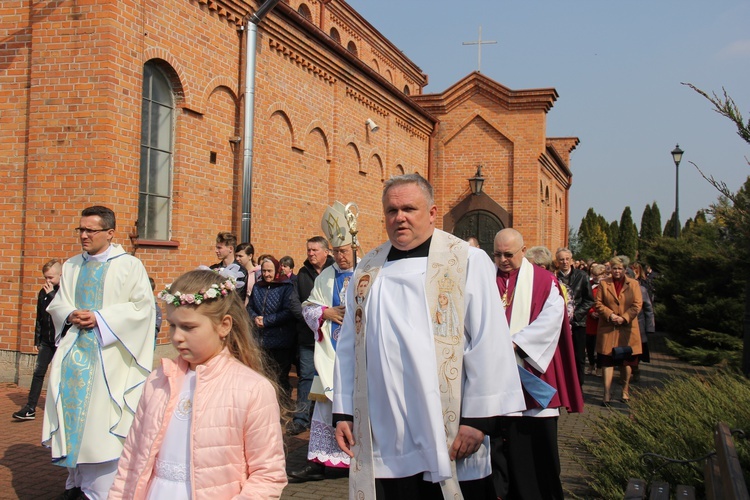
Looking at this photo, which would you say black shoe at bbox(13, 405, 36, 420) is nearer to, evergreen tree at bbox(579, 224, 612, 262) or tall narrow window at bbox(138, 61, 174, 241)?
tall narrow window at bbox(138, 61, 174, 241)

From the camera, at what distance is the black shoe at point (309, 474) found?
634 centimetres

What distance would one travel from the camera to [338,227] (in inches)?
264

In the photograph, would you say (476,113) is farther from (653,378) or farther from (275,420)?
(275,420)

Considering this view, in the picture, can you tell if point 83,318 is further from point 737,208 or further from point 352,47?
point 352,47

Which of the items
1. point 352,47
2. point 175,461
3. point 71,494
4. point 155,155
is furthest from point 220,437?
point 352,47

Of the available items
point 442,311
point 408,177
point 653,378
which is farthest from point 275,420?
point 653,378

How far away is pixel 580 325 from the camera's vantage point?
10.2 m

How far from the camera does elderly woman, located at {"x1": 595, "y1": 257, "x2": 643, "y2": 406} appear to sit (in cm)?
1007

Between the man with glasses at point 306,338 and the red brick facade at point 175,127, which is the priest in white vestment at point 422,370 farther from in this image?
the red brick facade at point 175,127

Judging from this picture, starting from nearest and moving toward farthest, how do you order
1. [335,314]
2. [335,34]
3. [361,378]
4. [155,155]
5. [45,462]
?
[361,378]
[335,314]
[45,462]
[155,155]
[335,34]

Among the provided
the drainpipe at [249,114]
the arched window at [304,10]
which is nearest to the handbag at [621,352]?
the drainpipe at [249,114]

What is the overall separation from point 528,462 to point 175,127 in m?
8.23

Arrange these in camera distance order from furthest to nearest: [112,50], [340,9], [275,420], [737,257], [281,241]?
[340,9]
[281,241]
[112,50]
[737,257]
[275,420]

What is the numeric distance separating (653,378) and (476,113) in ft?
49.0
